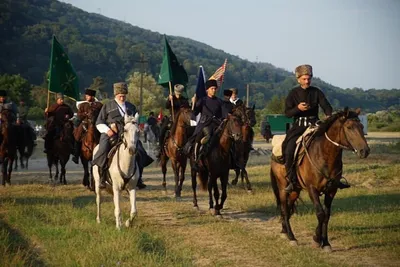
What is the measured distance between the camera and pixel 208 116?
14109 millimetres

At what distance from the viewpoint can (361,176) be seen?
1948cm

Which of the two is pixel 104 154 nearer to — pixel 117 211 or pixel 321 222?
pixel 117 211

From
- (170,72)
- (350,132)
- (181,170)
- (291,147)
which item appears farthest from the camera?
(170,72)

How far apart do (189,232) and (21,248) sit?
10.4 ft

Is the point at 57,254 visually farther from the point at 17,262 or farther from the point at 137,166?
the point at 137,166

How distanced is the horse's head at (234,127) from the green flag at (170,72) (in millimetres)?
6889

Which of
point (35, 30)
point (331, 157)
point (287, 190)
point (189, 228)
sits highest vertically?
point (35, 30)

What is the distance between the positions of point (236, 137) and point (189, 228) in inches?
96.0

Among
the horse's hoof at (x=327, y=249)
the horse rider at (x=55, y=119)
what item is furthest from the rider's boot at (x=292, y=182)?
the horse rider at (x=55, y=119)

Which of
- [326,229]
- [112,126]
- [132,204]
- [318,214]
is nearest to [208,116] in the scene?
[112,126]

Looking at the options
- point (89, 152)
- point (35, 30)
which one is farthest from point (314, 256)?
point (35, 30)

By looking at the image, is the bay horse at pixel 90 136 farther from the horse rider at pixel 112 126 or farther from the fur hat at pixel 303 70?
the fur hat at pixel 303 70

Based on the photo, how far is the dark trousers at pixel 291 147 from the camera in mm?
10133

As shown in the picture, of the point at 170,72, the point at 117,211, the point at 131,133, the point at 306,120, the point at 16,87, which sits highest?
the point at 16,87
